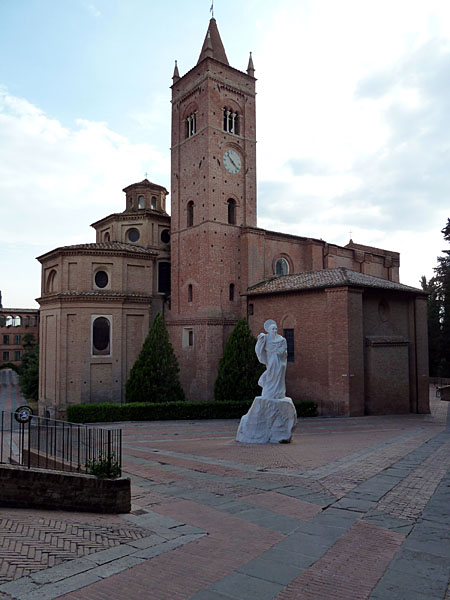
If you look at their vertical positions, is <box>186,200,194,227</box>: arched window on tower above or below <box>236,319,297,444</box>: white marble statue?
above

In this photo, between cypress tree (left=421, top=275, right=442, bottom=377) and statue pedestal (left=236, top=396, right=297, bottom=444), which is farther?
cypress tree (left=421, top=275, right=442, bottom=377)

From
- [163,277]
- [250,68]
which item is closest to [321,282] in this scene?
[163,277]

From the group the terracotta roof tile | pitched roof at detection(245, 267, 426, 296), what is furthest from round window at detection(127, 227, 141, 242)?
pitched roof at detection(245, 267, 426, 296)

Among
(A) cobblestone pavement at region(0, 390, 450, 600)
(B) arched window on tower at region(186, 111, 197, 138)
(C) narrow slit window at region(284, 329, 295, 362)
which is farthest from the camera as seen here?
(B) arched window on tower at region(186, 111, 197, 138)

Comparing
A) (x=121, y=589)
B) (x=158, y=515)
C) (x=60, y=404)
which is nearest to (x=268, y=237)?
(x=60, y=404)

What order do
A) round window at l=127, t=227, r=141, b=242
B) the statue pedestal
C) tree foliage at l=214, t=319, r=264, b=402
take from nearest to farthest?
the statue pedestal → tree foliage at l=214, t=319, r=264, b=402 → round window at l=127, t=227, r=141, b=242

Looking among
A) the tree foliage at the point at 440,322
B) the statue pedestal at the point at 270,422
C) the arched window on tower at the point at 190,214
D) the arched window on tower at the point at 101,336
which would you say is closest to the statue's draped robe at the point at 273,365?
the statue pedestal at the point at 270,422

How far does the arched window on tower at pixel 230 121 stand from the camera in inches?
1165

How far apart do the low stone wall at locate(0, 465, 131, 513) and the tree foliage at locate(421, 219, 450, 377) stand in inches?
1317

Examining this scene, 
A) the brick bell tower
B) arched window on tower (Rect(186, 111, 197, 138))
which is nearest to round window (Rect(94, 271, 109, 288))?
the brick bell tower

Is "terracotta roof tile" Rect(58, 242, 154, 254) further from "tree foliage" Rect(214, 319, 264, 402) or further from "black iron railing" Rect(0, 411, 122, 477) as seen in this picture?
"black iron railing" Rect(0, 411, 122, 477)

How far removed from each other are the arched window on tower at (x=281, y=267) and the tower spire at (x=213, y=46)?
13475 millimetres

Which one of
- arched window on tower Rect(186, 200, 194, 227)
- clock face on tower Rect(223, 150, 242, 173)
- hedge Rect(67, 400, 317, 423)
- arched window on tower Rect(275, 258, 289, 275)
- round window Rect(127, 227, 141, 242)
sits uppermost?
clock face on tower Rect(223, 150, 242, 173)

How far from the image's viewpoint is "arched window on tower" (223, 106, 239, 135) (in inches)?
1165
